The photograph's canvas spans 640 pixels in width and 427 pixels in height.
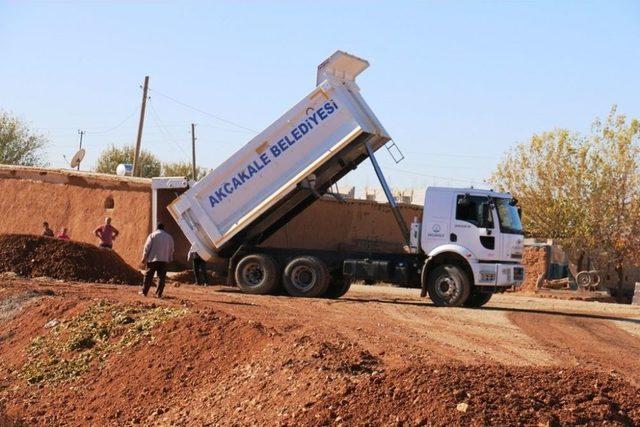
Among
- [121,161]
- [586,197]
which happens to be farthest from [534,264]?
[121,161]

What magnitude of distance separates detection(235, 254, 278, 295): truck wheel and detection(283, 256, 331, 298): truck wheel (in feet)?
0.96

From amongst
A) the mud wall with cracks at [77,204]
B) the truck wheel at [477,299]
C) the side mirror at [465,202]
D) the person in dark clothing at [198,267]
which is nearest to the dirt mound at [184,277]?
the person in dark clothing at [198,267]

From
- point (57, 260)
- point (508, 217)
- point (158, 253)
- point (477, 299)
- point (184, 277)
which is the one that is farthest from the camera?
point (184, 277)

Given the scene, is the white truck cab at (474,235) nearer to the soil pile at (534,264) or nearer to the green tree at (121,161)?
the soil pile at (534,264)

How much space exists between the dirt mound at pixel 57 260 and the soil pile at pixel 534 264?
50.5 feet

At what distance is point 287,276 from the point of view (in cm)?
2186

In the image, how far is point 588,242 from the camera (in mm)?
39281

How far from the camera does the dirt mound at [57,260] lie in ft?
73.6

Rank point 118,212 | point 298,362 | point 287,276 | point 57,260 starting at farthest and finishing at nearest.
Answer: point 118,212, point 57,260, point 287,276, point 298,362

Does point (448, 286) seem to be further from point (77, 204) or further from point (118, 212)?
point (77, 204)

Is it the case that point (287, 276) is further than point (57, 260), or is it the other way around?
point (57, 260)

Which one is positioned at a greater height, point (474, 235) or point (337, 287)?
point (474, 235)

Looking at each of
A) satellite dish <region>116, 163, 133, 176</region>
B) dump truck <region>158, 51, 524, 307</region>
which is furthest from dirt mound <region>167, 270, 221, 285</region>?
satellite dish <region>116, 163, 133, 176</region>

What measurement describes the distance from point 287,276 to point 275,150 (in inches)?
106
